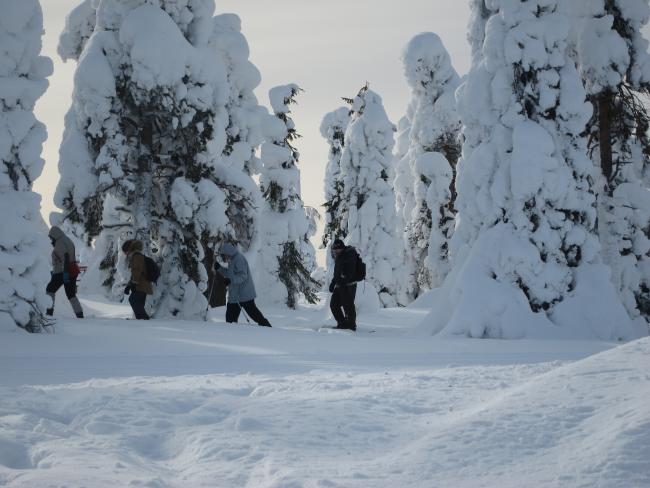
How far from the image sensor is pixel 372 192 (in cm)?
3173

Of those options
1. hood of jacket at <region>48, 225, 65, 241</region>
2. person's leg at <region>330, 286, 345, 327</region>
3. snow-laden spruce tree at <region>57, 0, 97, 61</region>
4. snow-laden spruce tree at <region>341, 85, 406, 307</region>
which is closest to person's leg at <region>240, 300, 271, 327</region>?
person's leg at <region>330, 286, 345, 327</region>

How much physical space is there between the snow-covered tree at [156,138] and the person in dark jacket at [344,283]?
3.12 metres

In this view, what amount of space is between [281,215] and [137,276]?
14016mm

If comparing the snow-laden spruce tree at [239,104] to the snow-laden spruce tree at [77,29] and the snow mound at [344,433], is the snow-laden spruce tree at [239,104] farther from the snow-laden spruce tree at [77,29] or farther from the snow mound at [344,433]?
the snow mound at [344,433]

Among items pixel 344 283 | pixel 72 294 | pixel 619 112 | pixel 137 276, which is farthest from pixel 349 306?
pixel 619 112

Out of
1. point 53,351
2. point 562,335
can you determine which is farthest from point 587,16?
point 53,351

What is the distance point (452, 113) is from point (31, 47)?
2077cm

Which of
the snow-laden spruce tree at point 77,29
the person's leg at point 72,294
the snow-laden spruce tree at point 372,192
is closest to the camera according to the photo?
the person's leg at point 72,294

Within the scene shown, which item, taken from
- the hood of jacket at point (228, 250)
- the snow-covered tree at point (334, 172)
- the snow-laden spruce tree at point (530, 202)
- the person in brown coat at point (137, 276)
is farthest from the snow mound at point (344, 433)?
the snow-covered tree at point (334, 172)

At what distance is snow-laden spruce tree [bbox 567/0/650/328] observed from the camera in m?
16.5

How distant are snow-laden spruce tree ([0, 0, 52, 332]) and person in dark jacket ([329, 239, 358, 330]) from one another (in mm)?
5451

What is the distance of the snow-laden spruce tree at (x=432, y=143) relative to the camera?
3100 centimetres

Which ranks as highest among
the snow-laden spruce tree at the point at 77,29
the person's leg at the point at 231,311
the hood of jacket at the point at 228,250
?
the snow-laden spruce tree at the point at 77,29

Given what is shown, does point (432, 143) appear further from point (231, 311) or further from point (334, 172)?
point (231, 311)
